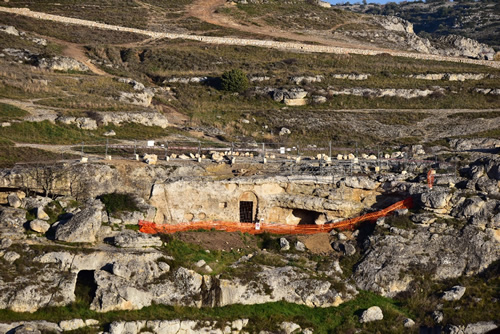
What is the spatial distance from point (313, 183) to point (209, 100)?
32468mm

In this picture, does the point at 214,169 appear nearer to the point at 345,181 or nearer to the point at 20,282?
the point at 345,181

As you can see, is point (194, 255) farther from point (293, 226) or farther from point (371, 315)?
point (371, 315)

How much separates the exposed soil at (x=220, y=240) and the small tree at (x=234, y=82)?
37261mm

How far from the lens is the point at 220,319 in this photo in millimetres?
26875

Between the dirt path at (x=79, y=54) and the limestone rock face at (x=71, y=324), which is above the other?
the dirt path at (x=79, y=54)

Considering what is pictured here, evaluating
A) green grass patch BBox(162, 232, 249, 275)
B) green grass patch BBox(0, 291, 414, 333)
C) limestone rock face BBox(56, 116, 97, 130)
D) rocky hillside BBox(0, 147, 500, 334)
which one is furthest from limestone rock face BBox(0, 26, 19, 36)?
green grass patch BBox(0, 291, 414, 333)

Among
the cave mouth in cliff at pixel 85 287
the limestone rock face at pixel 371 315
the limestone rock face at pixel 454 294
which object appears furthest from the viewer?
the limestone rock face at pixel 454 294

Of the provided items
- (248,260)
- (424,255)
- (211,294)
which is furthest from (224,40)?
(211,294)

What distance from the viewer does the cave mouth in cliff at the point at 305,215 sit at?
124ft

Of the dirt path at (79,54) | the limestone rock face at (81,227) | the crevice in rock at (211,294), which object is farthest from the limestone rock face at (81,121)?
the crevice in rock at (211,294)

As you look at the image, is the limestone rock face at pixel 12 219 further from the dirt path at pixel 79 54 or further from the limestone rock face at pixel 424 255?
the dirt path at pixel 79 54

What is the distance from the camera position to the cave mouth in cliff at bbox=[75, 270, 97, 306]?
26.3 m

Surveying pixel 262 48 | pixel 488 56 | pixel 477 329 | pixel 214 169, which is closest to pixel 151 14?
pixel 262 48

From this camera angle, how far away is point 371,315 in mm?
28625
